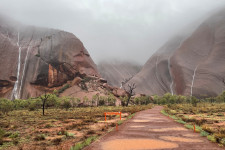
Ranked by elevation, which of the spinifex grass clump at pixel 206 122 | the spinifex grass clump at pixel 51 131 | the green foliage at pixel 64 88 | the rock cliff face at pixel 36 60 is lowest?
the spinifex grass clump at pixel 51 131

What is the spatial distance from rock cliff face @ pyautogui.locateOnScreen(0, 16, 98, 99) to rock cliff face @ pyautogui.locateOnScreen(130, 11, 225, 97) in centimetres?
7813

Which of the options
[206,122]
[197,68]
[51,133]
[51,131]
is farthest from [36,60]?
[197,68]

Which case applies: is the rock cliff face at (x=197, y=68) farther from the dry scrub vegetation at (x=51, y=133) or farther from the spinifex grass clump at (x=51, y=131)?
the dry scrub vegetation at (x=51, y=133)

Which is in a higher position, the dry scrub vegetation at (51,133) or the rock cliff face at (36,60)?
the rock cliff face at (36,60)

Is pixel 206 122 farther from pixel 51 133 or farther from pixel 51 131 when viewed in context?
pixel 51 131

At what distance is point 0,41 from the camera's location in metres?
126

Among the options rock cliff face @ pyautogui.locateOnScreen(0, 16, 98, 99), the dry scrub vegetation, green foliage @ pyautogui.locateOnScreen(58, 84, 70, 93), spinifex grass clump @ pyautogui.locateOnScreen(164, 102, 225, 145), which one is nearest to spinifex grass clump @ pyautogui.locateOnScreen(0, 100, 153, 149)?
the dry scrub vegetation

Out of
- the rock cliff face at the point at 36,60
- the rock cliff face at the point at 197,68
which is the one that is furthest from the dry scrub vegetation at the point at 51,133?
the rock cliff face at the point at 197,68

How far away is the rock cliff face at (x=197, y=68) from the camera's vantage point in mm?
154500

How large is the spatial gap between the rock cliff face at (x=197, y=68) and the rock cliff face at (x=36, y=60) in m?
78.1

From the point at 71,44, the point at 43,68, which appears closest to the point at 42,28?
the point at 71,44

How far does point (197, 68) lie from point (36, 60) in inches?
5515

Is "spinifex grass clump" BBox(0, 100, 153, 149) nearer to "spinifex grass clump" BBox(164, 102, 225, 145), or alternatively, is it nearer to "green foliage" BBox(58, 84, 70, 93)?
"spinifex grass clump" BBox(164, 102, 225, 145)

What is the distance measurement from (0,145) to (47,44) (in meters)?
133
